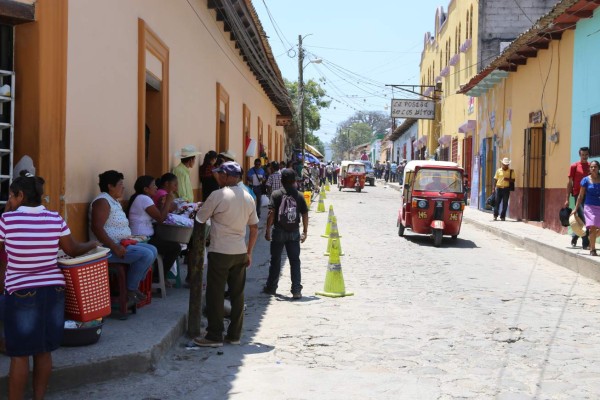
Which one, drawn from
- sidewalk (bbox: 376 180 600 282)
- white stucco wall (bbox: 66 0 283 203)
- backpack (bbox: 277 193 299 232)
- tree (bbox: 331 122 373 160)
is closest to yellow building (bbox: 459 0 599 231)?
sidewalk (bbox: 376 180 600 282)

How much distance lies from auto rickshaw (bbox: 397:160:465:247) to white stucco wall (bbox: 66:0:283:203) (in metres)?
4.38

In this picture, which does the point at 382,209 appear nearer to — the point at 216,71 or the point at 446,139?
the point at 446,139

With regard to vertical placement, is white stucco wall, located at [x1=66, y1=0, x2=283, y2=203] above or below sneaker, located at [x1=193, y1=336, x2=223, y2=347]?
above

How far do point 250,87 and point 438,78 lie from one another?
55.1 feet

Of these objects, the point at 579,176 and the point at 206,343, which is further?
the point at 579,176

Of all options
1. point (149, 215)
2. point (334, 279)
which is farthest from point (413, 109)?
point (149, 215)

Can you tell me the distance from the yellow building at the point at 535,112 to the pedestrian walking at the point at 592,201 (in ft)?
13.0

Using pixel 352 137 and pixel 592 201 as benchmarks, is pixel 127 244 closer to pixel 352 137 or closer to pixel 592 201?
pixel 592 201

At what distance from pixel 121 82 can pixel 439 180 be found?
27.4 feet

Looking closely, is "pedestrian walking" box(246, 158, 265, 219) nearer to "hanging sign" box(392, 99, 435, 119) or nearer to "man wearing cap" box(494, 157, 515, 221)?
"man wearing cap" box(494, 157, 515, 221)

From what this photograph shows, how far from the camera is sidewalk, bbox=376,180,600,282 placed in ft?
35.3

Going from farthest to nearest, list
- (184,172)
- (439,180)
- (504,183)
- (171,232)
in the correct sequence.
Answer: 1. (504,183)
2. (439,180)
3. (184,172)
4. (171,232)

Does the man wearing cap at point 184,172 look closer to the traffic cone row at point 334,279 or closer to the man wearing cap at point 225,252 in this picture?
the traffic cone row at point 334,279

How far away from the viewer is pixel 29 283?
4.38 meters
